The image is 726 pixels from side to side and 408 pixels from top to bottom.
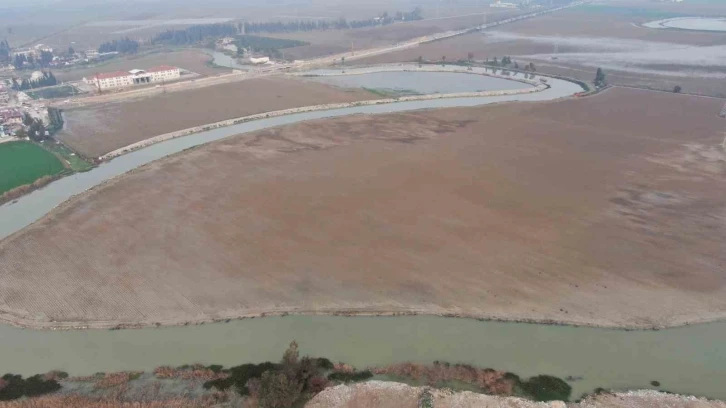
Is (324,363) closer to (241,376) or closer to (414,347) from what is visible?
(241,376)

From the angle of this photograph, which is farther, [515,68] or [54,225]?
[515,68]

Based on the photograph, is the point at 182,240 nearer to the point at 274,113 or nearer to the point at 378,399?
the point at 378,399

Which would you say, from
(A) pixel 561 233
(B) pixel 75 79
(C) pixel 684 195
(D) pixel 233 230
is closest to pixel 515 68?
(C) pixel 684 195

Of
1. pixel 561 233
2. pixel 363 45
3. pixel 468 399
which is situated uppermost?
pixel 363 45

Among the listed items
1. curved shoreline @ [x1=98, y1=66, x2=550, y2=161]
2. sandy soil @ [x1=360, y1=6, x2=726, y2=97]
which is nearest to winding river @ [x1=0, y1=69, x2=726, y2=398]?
curved shoreline @ [x1=98, y1=66, x2=550, y2=161]

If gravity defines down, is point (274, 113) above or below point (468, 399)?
above

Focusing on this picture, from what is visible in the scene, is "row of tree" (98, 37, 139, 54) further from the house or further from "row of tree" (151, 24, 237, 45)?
the house

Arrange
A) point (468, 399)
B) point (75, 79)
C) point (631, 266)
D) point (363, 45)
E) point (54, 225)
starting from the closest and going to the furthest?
1. point (468, 399)
2. point (631, 266)
3. point (54, 225)
4. point (75, 79)
5. point (363, 45)
